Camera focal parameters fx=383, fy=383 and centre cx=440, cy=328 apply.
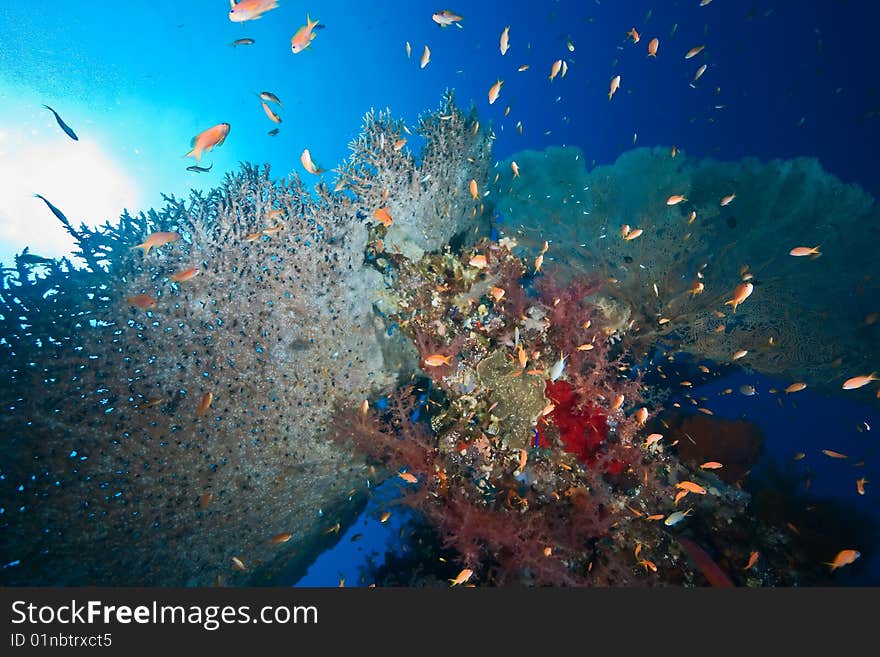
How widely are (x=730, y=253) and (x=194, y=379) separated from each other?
10569 millimetres

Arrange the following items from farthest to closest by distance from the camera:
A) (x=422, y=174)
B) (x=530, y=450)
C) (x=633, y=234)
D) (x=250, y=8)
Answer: (x=422, y=174) < (x=633, y=234) < (x=530, y=450) < (x=250, y=8)

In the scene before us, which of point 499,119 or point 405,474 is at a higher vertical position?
point 499,119

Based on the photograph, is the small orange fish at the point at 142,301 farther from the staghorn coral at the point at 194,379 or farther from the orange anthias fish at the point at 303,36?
the orange anthias fish at the point at 303,36

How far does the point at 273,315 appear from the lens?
16.3ft

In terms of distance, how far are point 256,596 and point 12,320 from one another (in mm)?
4049

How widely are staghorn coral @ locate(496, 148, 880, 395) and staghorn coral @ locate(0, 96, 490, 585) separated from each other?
4.97 meters

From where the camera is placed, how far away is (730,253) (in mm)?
8617

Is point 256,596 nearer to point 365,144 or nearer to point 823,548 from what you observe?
point 365,144

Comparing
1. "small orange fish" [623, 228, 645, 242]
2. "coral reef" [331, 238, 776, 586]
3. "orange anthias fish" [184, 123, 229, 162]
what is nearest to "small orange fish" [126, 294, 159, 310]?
"orange anthias fish" [184, 123, 229, 162]

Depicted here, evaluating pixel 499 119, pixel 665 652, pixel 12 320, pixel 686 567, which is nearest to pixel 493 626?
pixel 665 652

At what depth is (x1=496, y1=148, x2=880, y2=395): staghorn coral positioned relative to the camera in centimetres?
765

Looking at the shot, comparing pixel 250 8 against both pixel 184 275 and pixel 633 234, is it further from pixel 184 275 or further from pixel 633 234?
pixel 633 234

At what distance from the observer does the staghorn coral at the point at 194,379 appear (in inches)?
164

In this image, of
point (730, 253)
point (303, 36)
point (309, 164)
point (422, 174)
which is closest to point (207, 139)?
point (309, 164)
